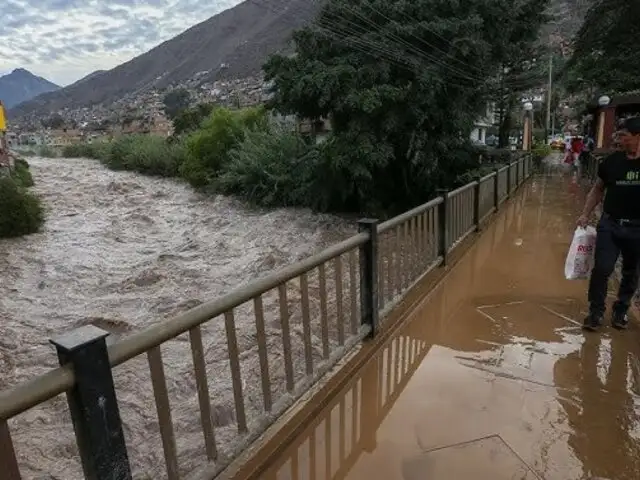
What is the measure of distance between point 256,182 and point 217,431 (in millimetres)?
13126

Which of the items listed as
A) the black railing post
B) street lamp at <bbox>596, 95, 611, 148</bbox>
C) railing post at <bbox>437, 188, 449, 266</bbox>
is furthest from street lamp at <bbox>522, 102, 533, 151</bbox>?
railing post at <bbox>437, 188, 449, 266</bbox>

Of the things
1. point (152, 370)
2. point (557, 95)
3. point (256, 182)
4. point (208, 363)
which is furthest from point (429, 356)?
point (557, 95)

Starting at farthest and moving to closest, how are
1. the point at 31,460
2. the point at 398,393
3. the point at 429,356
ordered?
the point at 31,460
the point at 429,356
the point at 398,393

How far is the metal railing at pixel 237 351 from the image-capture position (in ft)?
4.53

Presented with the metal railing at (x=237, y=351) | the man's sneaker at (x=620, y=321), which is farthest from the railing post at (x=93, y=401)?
the man's sneaker at (x=620, y=321)

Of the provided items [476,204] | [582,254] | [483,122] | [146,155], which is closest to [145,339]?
[582,254]

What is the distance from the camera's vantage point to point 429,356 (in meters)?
3.29

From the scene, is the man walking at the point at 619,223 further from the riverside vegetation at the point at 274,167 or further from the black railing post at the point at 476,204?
the riverside vegetation at the point at 274,167

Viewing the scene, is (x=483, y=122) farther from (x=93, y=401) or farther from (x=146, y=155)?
(x=93, y=401)

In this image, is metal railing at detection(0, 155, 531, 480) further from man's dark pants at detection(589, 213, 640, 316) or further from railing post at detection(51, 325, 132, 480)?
A: man's dark pants at detection(589, 213, 640, 316)

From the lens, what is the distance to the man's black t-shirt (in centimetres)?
306

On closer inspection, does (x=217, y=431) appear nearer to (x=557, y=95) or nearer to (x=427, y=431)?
(x=427, y=431)

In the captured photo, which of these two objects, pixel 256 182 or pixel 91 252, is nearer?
pixel 91 252

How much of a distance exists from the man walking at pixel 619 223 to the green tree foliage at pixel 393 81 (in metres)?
7.67
